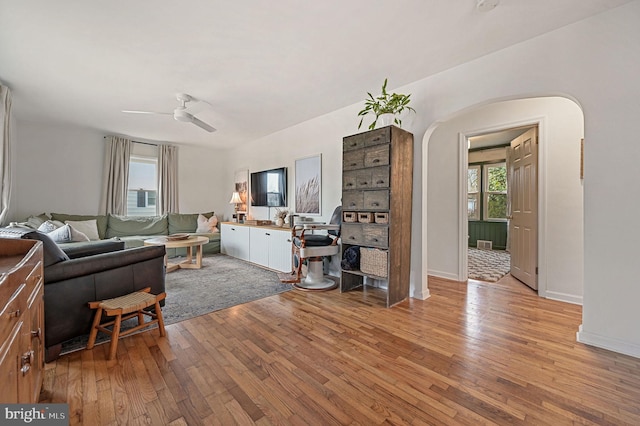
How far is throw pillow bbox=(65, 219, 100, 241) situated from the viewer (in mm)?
4426

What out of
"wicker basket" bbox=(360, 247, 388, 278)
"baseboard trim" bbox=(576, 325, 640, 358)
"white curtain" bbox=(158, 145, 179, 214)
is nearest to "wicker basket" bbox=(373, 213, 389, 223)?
"wicker basket" bbox=(360, 247, 388, 278)

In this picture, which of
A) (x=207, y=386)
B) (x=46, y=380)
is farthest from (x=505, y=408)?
(x=46, y=380)

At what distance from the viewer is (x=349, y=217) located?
120 inches

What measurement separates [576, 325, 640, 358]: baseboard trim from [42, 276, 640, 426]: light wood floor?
6cm

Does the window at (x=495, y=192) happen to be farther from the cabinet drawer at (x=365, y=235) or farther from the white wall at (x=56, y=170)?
the white wall at (x=56, y=170)

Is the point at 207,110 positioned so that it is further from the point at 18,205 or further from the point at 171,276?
the point at 18,205

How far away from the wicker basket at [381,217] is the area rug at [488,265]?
6.81 ft

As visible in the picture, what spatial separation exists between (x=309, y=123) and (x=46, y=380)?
155 inches

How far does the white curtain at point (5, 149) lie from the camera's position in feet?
9.83

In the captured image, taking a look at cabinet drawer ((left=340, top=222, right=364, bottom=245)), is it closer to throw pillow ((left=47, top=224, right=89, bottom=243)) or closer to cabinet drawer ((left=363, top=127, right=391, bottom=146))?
cabinet drawer ((left=363, top=127, right=391, bottom=146))

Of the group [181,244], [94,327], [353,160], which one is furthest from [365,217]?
[181,244]

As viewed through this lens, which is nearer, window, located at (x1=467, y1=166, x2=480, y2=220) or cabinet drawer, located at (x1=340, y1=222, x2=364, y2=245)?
cabinet drawer, located at (x1=340, y1=222, x2=364, y2=245)

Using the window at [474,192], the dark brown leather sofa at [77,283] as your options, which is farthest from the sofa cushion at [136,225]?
the window at [474,192]

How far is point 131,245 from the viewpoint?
4625mm
